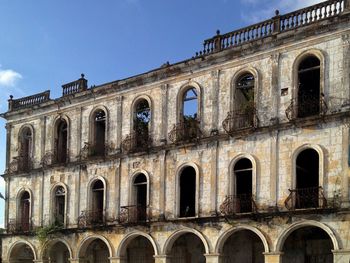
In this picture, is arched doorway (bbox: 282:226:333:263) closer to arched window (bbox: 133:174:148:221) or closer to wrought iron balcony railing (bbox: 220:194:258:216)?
wrought iron balcony railing (bbox: 220:194:258:216)

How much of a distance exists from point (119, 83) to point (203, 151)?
615cm

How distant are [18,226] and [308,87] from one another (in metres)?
16.7

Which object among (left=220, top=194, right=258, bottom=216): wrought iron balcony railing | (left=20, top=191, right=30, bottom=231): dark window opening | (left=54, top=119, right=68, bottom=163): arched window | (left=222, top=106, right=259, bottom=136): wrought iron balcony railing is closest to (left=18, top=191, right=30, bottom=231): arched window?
(left=20, top=191, right=30, bottom=231): dark window opening

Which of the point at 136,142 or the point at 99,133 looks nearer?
the point at 136,142

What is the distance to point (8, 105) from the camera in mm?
35219

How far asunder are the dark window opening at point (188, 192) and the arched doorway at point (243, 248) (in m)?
2.16

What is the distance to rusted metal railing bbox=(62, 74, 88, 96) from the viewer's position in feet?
104

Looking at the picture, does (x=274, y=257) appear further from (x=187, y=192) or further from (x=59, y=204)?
(x=59, y=204)

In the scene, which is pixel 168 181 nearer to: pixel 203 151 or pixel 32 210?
pixel 203 151

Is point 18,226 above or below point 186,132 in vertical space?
below

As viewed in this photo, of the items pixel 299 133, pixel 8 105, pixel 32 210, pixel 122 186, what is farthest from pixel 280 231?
pixel 8 105

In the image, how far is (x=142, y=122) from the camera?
99.1ft

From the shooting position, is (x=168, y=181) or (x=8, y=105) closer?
(x=168, y=181)

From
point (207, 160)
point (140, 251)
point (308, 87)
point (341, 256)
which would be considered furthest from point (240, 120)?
point (140, 251)
